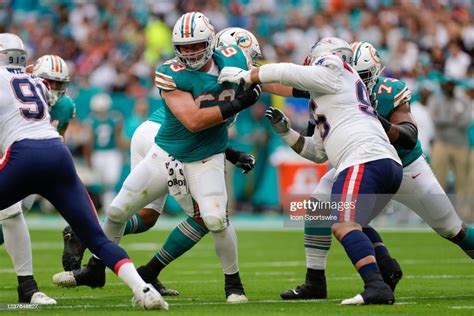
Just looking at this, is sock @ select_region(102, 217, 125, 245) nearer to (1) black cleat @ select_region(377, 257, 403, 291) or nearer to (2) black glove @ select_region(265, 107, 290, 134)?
(2) black glove @ select_region(265, 107, 290, 134)

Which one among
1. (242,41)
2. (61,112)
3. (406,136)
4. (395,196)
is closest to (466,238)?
(395,196)

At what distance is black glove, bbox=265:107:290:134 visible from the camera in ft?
23.7

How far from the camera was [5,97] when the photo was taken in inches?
260

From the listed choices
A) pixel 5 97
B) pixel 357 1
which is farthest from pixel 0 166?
pixel 357 1

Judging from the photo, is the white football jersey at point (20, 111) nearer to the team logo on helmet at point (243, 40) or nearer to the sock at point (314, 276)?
the team logo on helmet at point (243, 40)

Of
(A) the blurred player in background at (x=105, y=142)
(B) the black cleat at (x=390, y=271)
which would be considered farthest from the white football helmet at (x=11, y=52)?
(A) the blurred player in background at (x=105, y=142)

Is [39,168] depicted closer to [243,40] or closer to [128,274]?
[128,274]

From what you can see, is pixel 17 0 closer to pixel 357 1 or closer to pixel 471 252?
pixel 357 1

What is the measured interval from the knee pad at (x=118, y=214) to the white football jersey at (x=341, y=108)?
4.69 feet

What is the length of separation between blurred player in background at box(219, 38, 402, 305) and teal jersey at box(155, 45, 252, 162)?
0.55 feet

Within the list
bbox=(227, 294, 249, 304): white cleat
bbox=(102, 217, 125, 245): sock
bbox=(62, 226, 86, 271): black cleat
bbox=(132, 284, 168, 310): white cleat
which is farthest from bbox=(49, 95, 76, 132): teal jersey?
bbox=(132, 284, 168, 310): white cleat

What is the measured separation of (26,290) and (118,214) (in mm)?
858

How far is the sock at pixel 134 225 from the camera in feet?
27.0

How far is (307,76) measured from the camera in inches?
268
